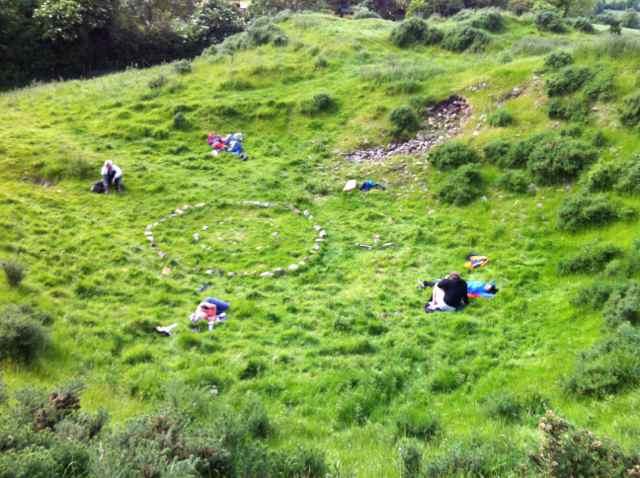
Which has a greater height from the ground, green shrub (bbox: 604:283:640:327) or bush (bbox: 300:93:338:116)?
bush (bbox: 300:93:338:116)

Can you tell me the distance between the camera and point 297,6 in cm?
5894

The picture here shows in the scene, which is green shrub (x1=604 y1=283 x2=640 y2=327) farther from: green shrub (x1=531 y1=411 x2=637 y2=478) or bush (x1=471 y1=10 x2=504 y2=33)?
bush (x1=471 y1=10 x2=504 y2=33)

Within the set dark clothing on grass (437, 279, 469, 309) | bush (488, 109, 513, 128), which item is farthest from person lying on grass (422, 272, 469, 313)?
bush (488, 109, 513, 128)

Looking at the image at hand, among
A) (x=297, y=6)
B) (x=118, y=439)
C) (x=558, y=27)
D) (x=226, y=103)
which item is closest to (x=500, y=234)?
(x=118, y=439)

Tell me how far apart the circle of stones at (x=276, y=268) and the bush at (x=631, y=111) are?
10197 mm

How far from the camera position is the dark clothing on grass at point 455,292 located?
12.9 meters

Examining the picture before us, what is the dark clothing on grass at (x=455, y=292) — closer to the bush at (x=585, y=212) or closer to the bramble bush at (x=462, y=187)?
the bush at (x=585, y=212)

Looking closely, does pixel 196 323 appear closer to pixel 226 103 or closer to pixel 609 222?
pixel 609 222

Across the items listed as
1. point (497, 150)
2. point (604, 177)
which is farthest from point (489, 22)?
point (604, 177)

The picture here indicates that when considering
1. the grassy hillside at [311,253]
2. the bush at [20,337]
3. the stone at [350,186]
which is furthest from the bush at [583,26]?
the bush at [20,337]

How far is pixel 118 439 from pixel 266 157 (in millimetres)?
17871

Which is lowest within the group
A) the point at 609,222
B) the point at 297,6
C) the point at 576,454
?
the point at 609,222

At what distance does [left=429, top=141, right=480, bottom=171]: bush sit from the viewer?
62.4 ft

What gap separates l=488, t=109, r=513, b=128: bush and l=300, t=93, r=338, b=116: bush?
816cm
